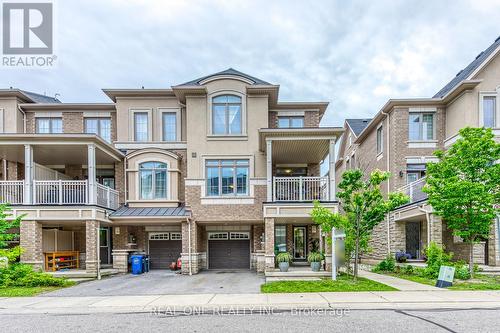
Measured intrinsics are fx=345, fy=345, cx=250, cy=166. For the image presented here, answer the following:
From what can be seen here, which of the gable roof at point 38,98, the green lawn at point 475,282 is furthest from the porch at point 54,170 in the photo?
Result: the green lawn at point 475,282

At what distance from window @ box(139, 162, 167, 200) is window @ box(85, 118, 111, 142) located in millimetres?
3199

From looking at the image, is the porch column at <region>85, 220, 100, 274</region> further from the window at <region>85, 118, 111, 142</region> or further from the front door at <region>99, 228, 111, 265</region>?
the window at <region>85, 118, 111, 142</region>

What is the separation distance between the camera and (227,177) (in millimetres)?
16891

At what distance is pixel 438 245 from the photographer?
1483 cm

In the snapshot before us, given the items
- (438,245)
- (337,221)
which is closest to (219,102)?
(337,221)

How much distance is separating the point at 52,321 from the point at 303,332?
18.2 feet

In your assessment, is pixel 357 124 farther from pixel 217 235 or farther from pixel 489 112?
pixel 217 235

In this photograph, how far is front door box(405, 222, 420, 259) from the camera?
18672 millimetres

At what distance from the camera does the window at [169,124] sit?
18.6 metres

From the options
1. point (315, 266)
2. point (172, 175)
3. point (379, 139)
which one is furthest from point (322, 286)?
point (379, 139)

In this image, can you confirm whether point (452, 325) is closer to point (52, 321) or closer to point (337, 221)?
point (337, 221)

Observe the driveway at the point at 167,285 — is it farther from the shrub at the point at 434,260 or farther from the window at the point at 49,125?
the window at the point at 49,125

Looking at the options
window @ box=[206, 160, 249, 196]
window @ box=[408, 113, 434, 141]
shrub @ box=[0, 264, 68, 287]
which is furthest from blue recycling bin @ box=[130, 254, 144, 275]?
window @ box=[408, 113, 434, 141]

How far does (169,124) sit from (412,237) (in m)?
14.6
